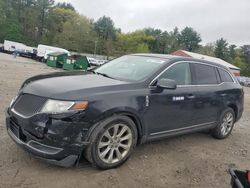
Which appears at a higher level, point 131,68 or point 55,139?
point 131,68

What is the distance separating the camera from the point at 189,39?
345 ft

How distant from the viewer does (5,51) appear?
57.7m

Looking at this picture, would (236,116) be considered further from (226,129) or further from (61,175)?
(61,175)

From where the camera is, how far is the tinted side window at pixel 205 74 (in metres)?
5.63

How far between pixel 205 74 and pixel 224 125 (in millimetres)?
1320

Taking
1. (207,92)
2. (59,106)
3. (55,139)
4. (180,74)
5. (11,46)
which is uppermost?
(180,74)

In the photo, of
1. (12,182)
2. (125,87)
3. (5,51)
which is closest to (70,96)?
(125,87)

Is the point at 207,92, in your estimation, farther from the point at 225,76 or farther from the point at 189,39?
the point at 189,39

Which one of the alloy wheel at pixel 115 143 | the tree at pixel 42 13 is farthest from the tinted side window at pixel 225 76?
the tree at pixel 42 13

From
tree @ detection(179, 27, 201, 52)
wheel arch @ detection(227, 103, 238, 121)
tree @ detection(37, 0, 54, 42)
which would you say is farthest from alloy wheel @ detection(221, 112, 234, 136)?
tree @ detection(179, 27, 201, 52)

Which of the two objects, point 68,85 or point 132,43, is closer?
point 68,85

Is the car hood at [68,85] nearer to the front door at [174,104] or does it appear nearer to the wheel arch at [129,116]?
the wheel arch at [129,116]

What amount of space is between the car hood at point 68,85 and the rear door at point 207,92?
1.76 metres

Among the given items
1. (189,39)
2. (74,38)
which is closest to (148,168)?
(74,38)
